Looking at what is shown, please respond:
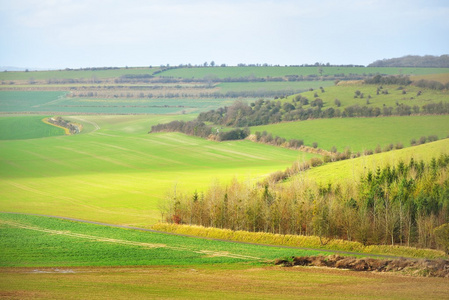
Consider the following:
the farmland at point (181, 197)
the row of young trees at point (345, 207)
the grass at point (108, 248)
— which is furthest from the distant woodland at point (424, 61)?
the grass at point (108, 248)

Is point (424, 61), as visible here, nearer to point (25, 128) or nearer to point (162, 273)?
point (25, 128)

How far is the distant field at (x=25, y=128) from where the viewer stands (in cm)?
13850

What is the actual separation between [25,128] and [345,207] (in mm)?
108153

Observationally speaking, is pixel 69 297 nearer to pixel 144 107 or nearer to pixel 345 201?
pixel 345 201

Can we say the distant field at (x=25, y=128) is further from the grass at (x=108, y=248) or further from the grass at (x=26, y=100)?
the grass at (x=108, y=248)

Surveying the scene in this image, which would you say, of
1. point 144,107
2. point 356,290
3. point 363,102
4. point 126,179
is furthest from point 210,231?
point 144,107

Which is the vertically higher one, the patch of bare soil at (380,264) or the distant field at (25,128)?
the distant field at (25,128)

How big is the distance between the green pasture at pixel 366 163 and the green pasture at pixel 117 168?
11.1 metres

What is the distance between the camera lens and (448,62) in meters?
153

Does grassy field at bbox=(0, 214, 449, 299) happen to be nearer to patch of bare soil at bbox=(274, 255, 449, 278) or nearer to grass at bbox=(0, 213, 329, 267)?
grass at bbox=(0, 213, 329, 267)

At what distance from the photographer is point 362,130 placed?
125 meters

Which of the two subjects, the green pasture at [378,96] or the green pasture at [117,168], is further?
the green pasture at [378,96]

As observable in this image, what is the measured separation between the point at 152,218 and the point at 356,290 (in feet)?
133

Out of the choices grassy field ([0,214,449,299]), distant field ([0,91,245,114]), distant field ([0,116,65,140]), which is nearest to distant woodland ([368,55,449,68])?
distant field ([0,91,245,114])
